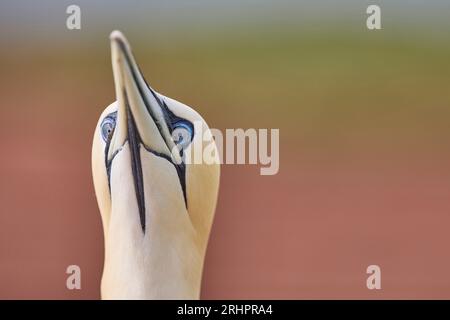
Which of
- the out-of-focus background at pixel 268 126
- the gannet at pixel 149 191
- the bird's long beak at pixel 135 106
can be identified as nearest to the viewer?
the bird's long beak at pixel 135 106

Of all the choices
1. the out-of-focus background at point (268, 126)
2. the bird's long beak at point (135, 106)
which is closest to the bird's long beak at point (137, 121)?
the bird's long beak at point (135, 106)

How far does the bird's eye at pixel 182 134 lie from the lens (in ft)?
7.01

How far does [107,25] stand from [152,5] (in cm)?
16

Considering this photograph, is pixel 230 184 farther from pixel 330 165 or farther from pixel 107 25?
pixel 107 25

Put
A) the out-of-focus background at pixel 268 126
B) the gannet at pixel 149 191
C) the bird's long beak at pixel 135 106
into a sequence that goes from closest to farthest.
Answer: the bird's long beak at pixel 135 106
the gannet at pixel 149 191
the out-of-focus background at pixel 268 126

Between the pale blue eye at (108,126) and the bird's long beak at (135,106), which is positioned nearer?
the bird's long beak at (135,106)

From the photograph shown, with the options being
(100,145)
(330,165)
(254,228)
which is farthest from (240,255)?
(100,145)

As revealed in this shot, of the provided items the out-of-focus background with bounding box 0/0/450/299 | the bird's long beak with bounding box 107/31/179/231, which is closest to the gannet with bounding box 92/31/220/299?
the bird's long beak with bounding box 107/31/179/231

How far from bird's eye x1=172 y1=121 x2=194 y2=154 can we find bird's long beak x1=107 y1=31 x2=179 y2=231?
0.08 feet

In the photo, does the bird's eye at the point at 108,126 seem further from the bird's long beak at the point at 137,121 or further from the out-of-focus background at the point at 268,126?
the out-of-focus background at the point at 268,126

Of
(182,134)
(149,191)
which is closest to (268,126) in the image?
(182,134)

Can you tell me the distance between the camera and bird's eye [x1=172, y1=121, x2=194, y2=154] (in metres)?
2.14

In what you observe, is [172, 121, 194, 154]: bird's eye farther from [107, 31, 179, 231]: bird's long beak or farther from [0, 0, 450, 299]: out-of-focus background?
[0, 0, 450, 299]: out-of-focus background

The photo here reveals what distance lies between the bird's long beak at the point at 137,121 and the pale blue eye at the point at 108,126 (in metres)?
0.03
